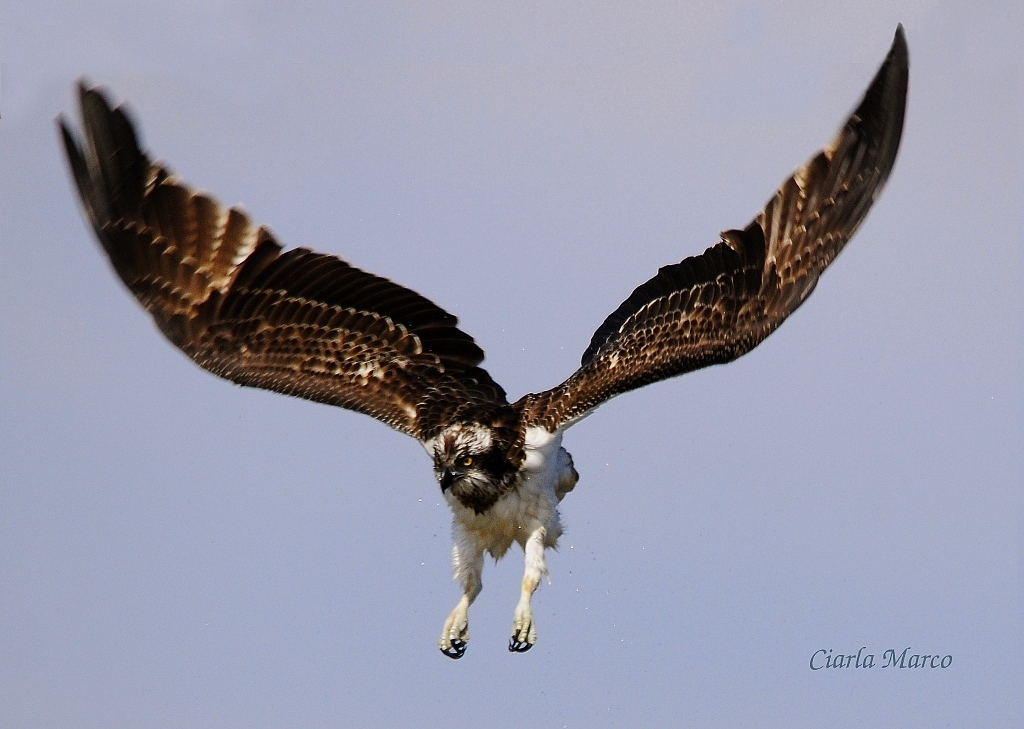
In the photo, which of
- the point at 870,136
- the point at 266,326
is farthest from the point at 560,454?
the point at 870,136

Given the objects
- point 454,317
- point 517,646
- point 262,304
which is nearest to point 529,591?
point 517,646

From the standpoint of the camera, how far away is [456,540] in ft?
43.4

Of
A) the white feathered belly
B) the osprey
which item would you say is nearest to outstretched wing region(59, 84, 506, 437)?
the osprey

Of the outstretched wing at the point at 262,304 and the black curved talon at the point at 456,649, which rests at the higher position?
the outstretched wing at the point at 262,304

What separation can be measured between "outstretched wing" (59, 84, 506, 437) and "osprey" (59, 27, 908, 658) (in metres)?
0.01

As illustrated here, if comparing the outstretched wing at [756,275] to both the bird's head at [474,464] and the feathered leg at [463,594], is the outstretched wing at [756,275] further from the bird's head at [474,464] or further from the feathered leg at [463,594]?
the feathered leg at [463,594]

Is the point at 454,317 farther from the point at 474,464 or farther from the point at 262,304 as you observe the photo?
the point at 474,464

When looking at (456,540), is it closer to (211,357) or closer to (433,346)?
(433,346)

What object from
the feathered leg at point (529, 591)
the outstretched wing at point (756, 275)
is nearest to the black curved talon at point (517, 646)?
the feathered leg at point (529, 591)

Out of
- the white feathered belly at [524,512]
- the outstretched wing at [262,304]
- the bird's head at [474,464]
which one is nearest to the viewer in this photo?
the bird's head at [474,464]

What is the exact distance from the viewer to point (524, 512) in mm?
12992

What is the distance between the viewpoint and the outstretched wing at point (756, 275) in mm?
13062

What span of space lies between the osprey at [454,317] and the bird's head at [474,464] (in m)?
0.02

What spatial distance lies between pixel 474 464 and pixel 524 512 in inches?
31.1
